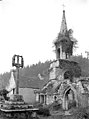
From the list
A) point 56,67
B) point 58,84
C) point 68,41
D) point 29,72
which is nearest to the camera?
point 58,84

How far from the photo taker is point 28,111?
11.3m

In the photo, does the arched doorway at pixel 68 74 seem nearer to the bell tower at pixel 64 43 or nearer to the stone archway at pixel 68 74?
the stone archway at pixel 68 74

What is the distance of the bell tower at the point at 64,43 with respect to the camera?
36.2m

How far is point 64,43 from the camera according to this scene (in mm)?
36875

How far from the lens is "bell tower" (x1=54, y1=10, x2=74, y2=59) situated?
119ft

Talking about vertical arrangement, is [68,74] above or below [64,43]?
below

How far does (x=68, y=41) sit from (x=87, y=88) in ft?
49.3

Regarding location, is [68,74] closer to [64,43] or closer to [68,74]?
[68,74]

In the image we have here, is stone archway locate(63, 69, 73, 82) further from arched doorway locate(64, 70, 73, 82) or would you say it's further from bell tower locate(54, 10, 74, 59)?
bell tower locate(54, 10, 74, 59)

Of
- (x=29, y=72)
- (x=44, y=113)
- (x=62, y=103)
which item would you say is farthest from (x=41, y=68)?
(x=44, y=113)

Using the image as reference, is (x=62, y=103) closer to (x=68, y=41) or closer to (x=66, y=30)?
(x=68, y=41)

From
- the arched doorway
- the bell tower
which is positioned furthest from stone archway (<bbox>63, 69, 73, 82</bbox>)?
the bell tower

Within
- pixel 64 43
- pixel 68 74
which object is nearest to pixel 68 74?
pixel 68 74

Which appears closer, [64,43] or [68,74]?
[68,74]
